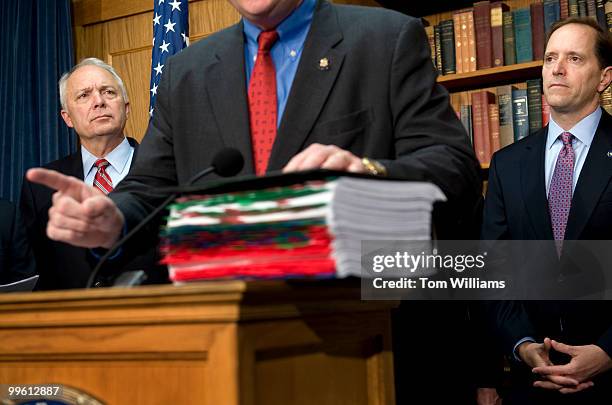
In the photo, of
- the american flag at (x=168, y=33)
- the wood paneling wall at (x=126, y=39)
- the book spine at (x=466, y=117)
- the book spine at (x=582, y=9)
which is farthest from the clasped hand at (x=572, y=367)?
the wood paneling wall at (x=126, y=39)

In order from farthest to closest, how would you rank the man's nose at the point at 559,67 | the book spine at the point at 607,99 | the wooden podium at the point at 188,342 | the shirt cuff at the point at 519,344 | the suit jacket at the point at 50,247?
1. the book spine at the point at 607,99
2. the suit jacket at the point at 50,247
3. the man's nose at the point at 559,67
4. the shirt cuff at the point at 519,344
5. the wooden podium at the point at 188,342

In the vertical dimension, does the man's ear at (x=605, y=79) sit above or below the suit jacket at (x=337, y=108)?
above

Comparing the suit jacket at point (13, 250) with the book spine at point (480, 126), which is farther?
the book spine at point (480, 126)

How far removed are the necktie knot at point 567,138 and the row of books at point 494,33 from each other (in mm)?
730

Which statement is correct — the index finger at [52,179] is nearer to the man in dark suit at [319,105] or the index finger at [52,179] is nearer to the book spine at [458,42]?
the man in dark suit at [319,105]

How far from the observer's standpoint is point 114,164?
360 centimetres

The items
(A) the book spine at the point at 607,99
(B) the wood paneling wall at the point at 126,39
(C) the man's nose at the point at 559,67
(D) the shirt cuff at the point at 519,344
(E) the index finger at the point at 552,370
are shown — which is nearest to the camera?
(E) the index finger at the point at 552,370

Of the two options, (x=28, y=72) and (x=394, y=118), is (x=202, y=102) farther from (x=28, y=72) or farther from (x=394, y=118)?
(x=28, y=72)

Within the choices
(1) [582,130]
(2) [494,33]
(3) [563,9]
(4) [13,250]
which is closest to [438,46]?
(2) [494,33]

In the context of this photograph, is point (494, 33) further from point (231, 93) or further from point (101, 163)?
point (231, 93)

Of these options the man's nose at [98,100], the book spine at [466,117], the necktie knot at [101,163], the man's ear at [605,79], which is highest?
the man's nose at [98,100]

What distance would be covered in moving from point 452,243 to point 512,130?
219 cm

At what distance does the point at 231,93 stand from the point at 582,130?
6.06ft

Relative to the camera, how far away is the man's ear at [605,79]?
10.1 feet
